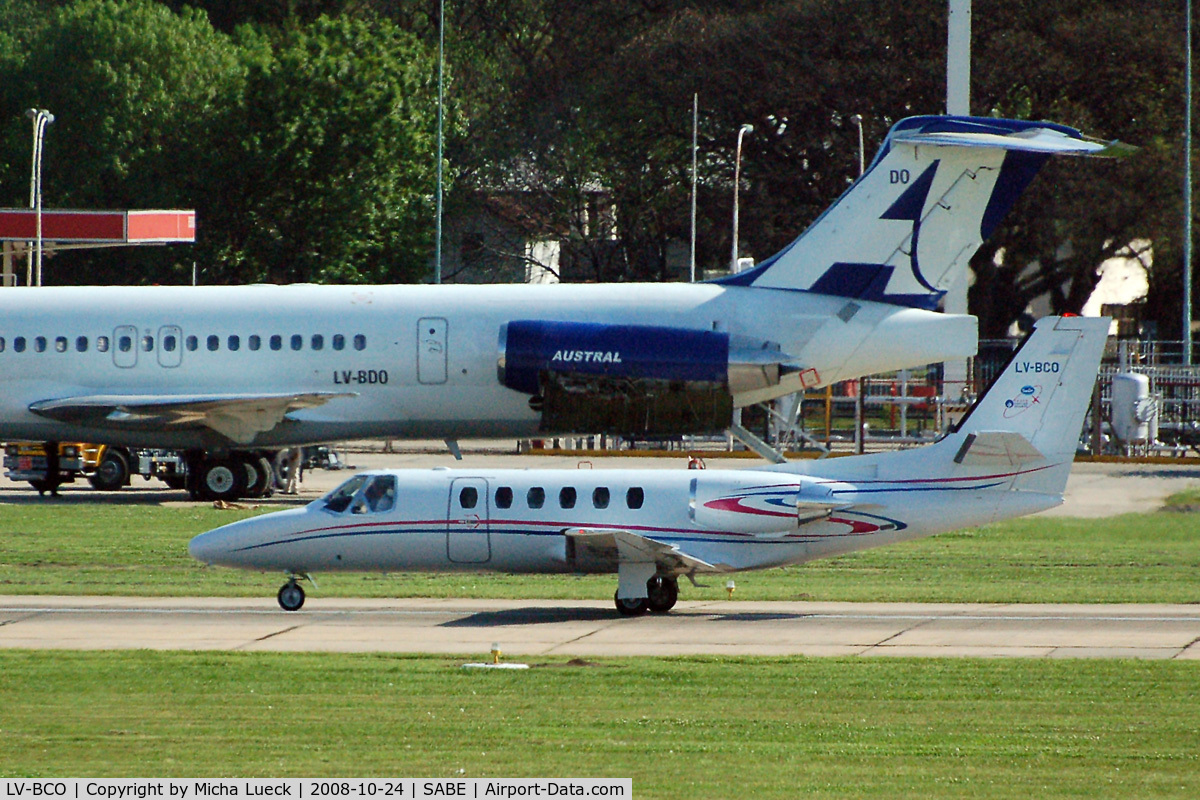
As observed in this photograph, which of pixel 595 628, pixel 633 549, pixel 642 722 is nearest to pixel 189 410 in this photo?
pixel 633 549

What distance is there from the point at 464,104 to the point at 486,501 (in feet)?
228

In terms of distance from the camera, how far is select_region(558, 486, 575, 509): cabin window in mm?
24609

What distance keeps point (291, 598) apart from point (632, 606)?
15.2 ft

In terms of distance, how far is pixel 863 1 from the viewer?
252 ft

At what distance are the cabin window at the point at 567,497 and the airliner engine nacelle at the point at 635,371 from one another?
35.7ft

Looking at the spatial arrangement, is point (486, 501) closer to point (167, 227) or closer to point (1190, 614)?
point (1190, 614)

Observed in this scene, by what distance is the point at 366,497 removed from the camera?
981 inches

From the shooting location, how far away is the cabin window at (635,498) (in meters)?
24.5

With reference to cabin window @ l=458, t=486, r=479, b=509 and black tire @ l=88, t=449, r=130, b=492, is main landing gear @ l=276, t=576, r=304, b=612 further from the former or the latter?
black tire @ l=88, t=449, r=130, b=492

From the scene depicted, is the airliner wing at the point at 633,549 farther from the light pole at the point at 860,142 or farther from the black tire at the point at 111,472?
the light pole at the point at 860,142

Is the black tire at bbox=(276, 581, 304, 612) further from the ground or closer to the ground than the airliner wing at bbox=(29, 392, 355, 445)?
closer to the ground

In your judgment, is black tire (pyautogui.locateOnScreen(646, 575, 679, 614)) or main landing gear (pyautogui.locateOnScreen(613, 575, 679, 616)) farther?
black tire (pyautogui.locateOnScreen(646, 575, 679, 614))

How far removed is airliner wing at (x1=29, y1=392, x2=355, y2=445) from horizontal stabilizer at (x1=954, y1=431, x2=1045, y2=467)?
16.4 meters

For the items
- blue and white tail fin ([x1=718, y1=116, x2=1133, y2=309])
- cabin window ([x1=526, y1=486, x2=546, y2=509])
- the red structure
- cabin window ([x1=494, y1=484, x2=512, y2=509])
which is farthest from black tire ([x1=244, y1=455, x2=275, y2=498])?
the red structure
